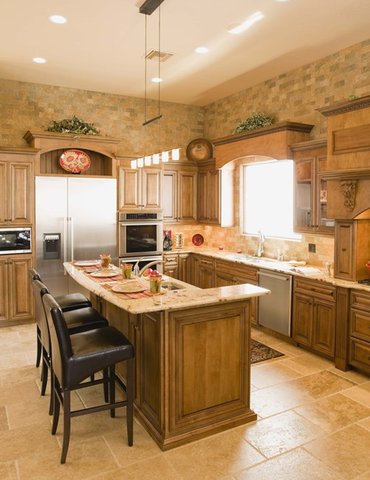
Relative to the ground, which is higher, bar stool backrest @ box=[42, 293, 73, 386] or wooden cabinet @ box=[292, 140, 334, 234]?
wooden cabinet @ box=[292, 140, 334, 234]

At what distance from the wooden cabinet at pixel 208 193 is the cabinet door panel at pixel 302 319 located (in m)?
2.42

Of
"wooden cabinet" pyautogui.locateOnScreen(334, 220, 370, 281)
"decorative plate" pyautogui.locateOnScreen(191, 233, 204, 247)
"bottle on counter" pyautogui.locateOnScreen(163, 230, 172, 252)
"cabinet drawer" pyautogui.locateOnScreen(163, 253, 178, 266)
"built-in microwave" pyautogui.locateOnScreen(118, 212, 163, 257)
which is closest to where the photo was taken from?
"wooden cabinet" pyautogui.locateOnScreen(334, 220, 370, 281)

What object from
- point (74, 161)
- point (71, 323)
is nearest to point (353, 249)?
point (71, 323)

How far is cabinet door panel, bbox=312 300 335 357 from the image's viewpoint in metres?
4.39

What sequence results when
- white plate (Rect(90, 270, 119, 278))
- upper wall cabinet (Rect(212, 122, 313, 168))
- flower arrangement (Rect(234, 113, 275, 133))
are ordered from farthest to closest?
flower arrangement (Rect(234, 113, 275, 133)), upper wall cabinet (Rect(212, 122, 313, 168)), white plate (Rect(90, 270, 119, 278))

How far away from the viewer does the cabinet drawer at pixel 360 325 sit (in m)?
3.97

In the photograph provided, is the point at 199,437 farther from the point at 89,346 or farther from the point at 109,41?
the point at 109,41

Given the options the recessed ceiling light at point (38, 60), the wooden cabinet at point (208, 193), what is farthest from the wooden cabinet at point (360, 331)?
the recessed ceiling light at point (38, 60)

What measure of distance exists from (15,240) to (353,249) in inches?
170

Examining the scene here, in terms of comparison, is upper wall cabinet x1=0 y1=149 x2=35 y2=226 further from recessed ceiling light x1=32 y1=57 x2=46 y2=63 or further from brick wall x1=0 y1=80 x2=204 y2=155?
recessed ceiling light x1=32 y1=57 x2=46 y2=63

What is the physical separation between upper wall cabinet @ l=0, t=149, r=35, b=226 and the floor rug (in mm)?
3471

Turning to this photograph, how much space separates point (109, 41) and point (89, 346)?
11.2ft

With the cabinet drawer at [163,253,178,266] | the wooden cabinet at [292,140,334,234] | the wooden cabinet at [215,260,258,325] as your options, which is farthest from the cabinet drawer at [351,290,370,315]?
the cabinet drawer at [163,253,178,266]

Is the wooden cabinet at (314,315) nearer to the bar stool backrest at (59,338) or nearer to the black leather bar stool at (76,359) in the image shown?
the black leather bar stool at (76,359)
